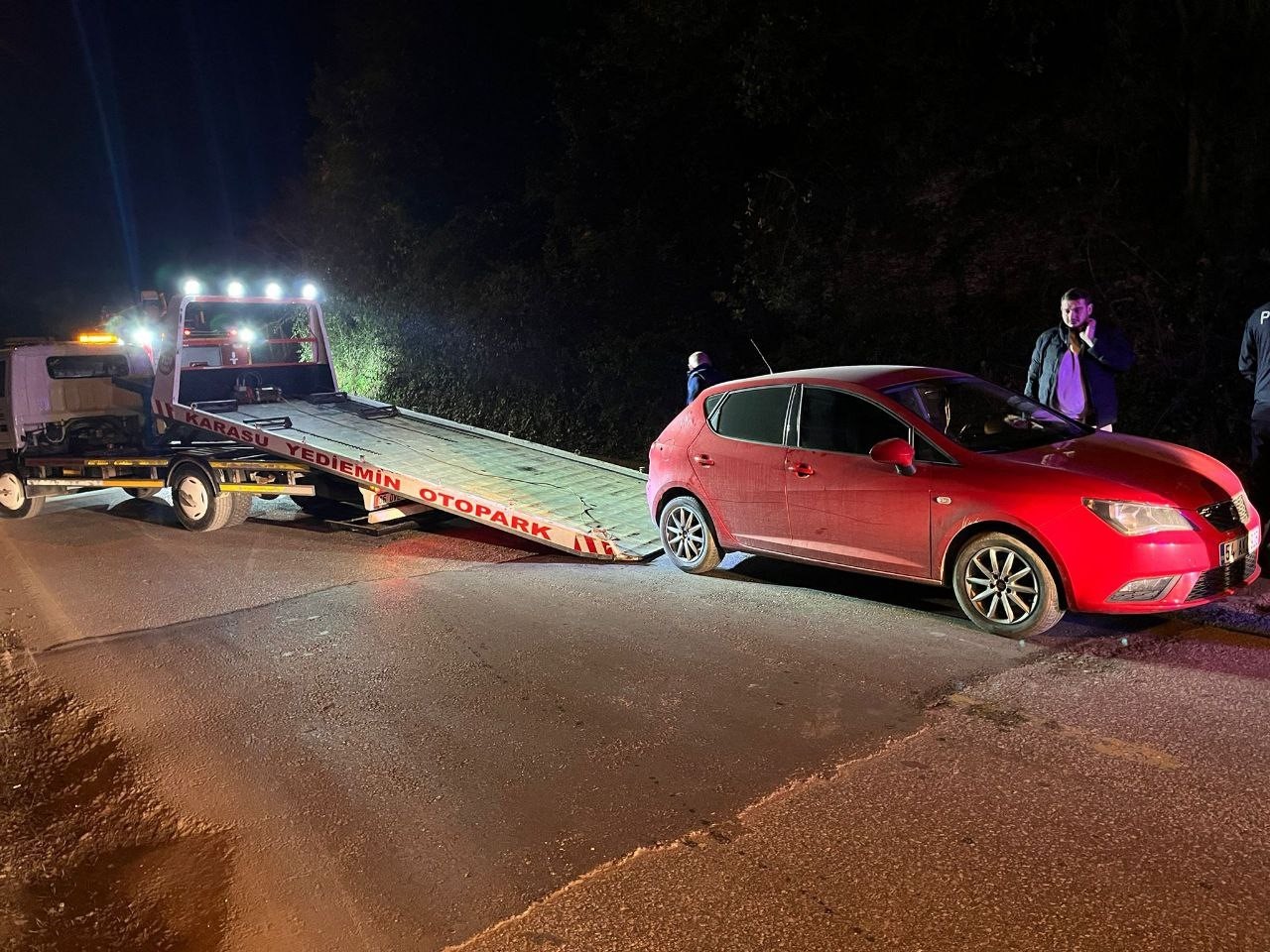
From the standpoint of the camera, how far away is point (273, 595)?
288 inches

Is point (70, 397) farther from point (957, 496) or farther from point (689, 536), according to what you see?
point (957, 496)

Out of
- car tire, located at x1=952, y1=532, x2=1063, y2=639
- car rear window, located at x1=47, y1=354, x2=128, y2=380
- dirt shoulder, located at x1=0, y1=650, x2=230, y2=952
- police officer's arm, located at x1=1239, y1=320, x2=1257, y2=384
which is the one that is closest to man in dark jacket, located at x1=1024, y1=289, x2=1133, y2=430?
police officer's arm, located at x1=1239, y1=320, x2=1257, y2=384

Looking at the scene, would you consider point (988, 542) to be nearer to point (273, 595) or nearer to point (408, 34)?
point (273, 595)

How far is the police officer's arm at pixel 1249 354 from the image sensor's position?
285 inches

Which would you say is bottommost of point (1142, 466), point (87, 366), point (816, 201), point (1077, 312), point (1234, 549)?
point (1234, 549)


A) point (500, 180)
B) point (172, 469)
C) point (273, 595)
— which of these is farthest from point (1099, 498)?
point (500, 180)

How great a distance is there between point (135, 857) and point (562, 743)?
176 cm

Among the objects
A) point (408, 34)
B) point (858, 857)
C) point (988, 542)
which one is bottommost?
point (858, 857)

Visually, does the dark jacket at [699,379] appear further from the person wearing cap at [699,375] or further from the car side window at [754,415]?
the car side window at [754,415]

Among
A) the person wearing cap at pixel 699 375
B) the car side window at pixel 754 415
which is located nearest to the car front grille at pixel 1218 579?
the car side window at pixel 754 415

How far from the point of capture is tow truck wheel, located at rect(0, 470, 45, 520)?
10734 millimetres

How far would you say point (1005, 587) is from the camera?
5688mm

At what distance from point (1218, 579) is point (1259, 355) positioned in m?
2.60

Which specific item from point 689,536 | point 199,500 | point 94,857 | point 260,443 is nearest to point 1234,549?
point 689,536
